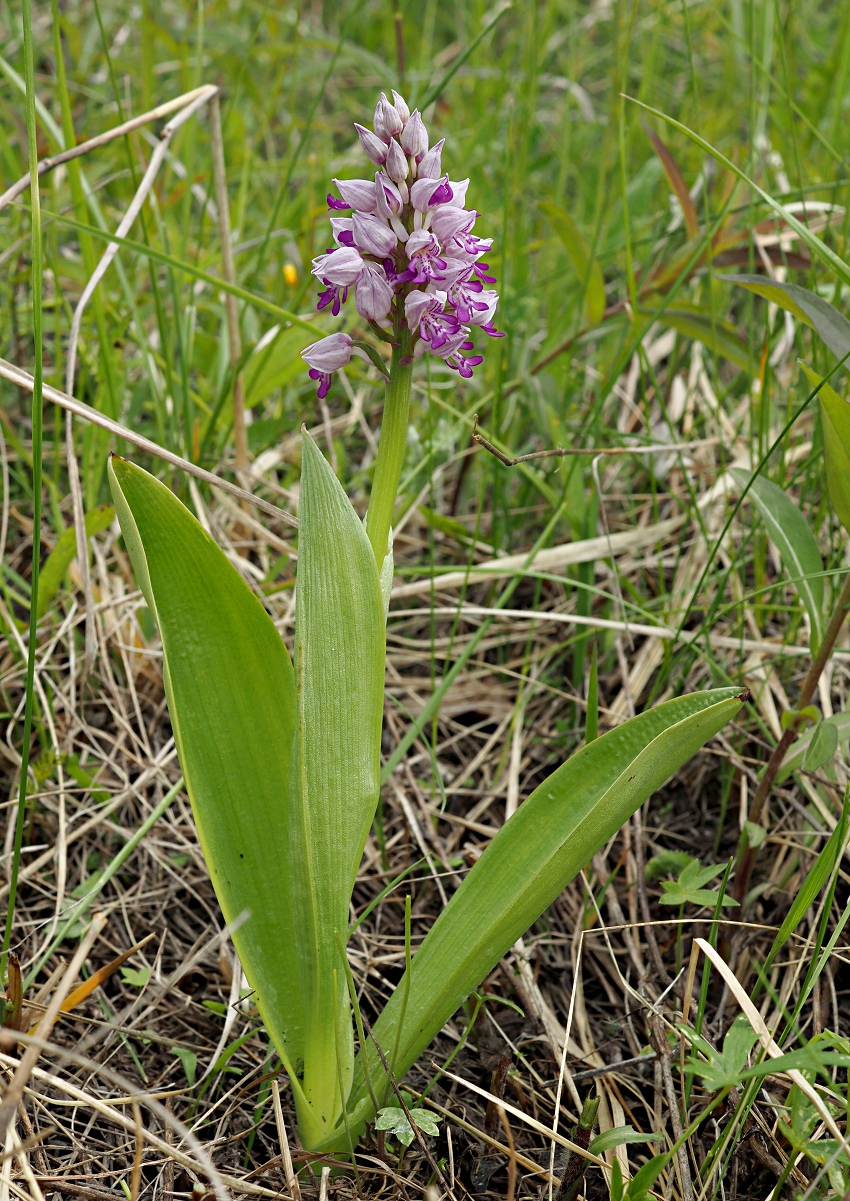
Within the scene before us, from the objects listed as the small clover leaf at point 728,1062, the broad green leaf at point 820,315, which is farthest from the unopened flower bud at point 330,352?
the small clover leaf at point 728,1062

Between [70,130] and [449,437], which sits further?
[449,437]

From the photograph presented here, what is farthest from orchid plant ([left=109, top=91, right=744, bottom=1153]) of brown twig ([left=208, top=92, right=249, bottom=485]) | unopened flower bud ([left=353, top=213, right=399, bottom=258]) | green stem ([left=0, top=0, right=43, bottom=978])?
brown twig ([left=208, top=92, right=249, bottom=485])

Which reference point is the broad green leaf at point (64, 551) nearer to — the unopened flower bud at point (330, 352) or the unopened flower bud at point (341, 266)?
the unopened flower bud at point (330, 352)

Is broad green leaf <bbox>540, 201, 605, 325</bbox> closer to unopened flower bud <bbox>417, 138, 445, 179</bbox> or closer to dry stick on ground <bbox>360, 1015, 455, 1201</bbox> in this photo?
unopened flower bud <bbox>417, 138, 445, 179</bbox>

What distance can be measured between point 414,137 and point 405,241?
0.13 meters

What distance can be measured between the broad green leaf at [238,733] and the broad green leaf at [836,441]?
3.02 feet

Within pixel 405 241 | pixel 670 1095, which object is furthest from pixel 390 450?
pixel 670 1095

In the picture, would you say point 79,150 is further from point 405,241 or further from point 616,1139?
point 616,1139

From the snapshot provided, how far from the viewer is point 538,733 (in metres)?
2.29

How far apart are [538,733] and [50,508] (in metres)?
1.33

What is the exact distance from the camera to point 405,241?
130 centimetres

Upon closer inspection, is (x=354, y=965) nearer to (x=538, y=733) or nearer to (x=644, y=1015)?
(x=644, y=1015)

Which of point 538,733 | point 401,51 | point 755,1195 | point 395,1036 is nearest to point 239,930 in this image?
point 395,1036

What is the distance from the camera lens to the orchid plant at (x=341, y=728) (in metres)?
1.30
